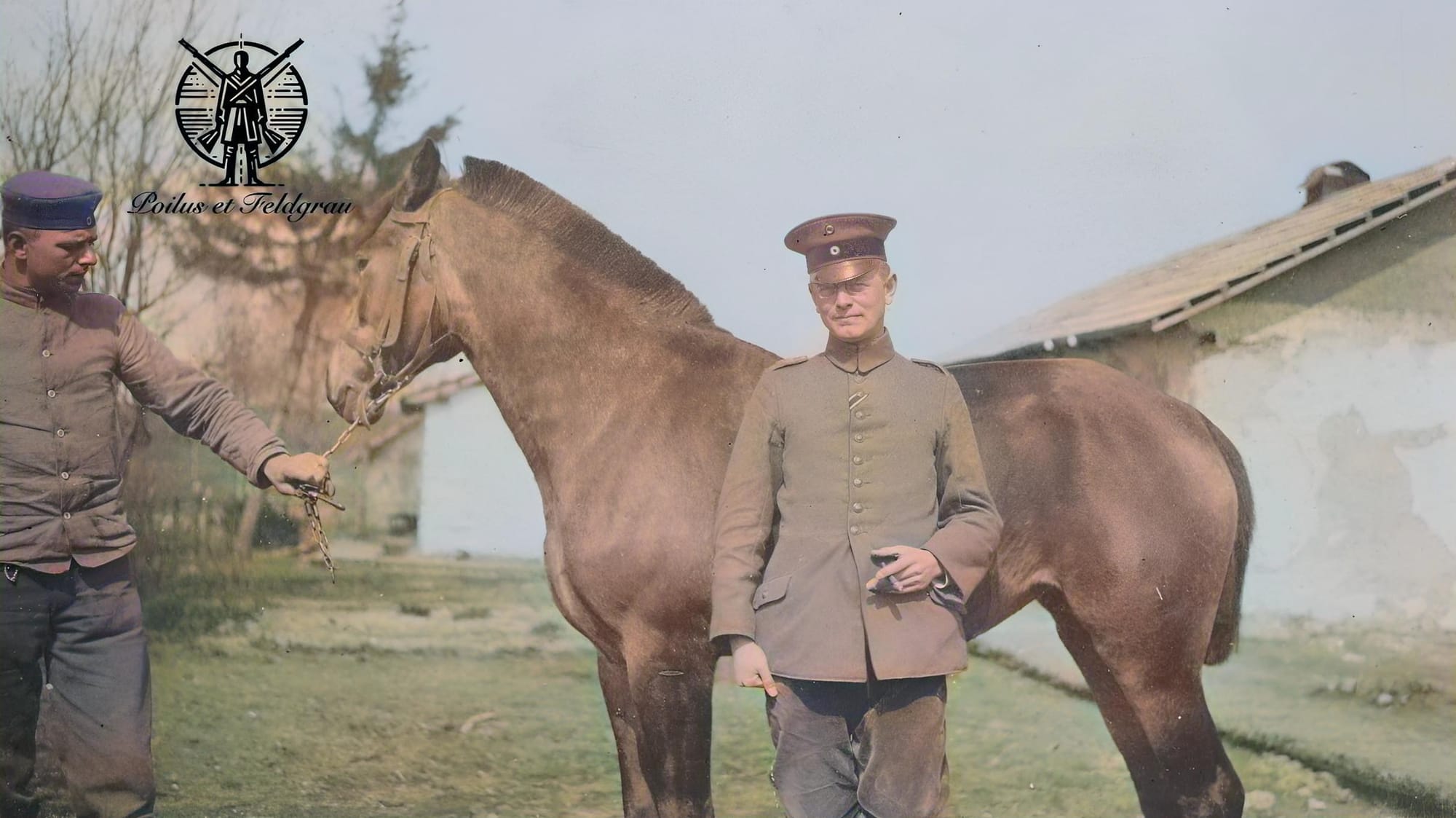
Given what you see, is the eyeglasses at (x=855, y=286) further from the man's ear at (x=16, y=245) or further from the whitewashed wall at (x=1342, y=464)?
the man's ear at (x=16, y=245)

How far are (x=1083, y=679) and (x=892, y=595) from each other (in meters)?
1.59

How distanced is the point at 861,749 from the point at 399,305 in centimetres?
210

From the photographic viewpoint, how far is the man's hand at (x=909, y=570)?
2.81m

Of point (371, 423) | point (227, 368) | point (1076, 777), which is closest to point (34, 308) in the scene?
point (227, 368)

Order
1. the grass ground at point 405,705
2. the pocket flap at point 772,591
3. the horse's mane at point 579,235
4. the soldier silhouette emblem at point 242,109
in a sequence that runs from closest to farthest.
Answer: the pocket flap at point 772,591 → the horse's mane at point 579,235 → the grass ground at point 405,705 → the soldier silhouette emblem at point 242,109

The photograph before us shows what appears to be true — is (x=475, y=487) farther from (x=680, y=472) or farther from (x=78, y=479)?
(x=78, y=479)

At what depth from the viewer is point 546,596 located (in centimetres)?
444

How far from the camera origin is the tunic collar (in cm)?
307

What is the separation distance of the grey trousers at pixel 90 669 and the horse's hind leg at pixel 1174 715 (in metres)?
3.06

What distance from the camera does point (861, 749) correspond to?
287cm

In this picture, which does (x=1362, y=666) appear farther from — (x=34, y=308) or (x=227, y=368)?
(x=34, y=308)

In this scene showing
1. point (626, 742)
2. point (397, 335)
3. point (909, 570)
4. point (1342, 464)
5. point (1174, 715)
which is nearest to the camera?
point (909, 570)

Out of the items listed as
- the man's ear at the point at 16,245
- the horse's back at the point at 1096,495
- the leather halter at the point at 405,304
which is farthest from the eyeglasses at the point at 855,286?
the man's ear at the point at 16,245

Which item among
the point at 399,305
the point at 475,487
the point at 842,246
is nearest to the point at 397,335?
the point at 399,305
